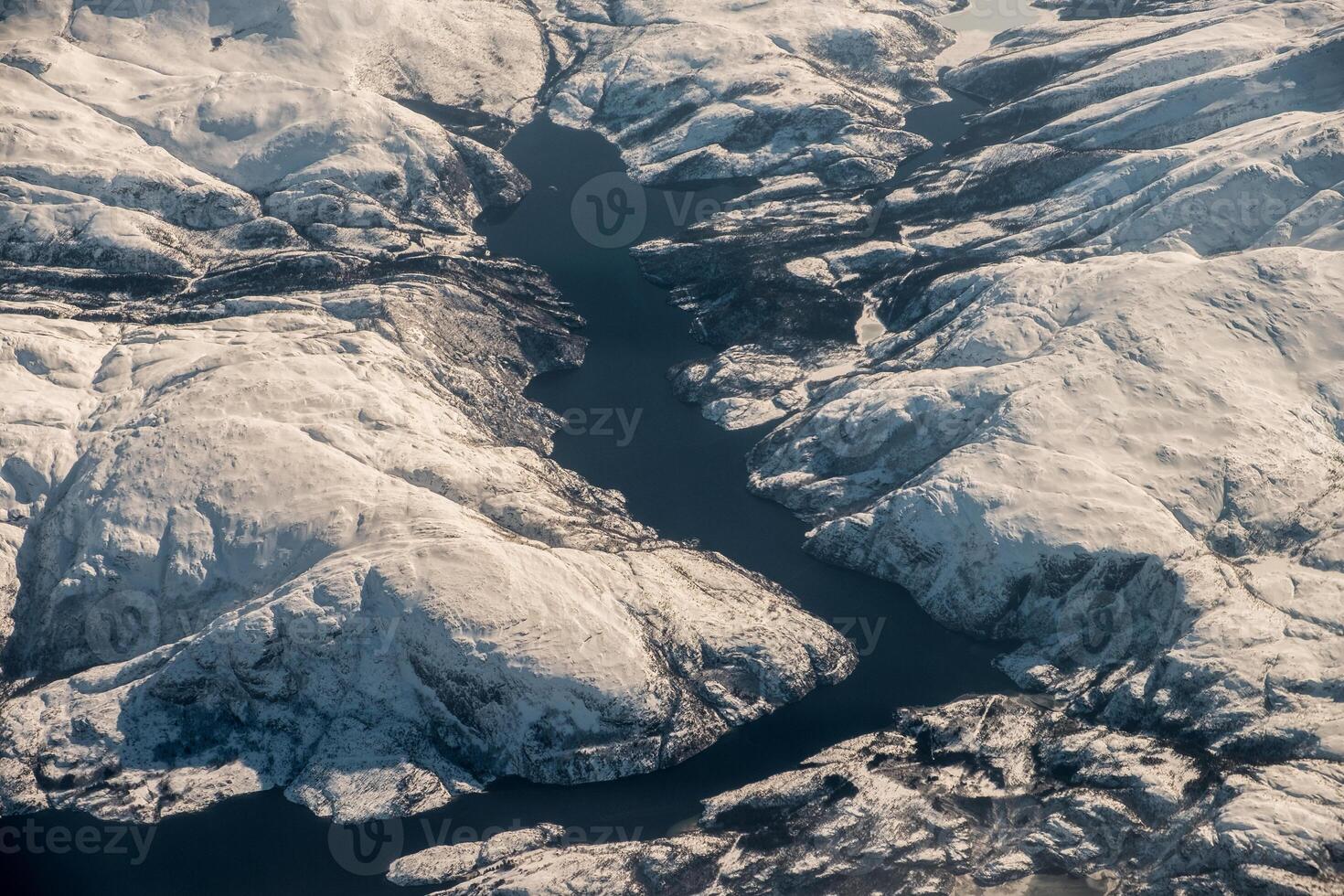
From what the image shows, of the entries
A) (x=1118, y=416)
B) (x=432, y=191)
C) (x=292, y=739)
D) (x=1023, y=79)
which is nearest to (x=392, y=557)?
(x=292, y=739)

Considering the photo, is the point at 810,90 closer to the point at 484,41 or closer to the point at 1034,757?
the point at 484,41

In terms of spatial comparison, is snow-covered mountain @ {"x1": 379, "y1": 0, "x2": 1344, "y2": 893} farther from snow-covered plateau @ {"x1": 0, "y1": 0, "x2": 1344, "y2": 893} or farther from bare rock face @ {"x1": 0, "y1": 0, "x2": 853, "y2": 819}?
bare rock face @ {"x1": 0, "y1": 0, "x2": 853, "y2": 819}

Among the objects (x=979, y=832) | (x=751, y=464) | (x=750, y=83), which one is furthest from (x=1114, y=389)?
(x=750, y=83)

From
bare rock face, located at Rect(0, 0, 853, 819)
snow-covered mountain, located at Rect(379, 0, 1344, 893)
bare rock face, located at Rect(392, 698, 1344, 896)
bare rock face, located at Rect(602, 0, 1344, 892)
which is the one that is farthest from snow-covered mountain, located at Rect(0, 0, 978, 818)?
bare rock face, located at Rect(602, 0, 1344, 892)

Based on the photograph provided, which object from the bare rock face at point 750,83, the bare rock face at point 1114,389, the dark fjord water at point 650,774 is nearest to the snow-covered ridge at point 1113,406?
the bare rock face at point 1114,389

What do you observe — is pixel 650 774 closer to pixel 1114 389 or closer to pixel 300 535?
pixel 300 535

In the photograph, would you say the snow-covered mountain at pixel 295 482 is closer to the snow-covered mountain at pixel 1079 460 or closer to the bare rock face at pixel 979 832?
the bare rock face at pixel 979 832
